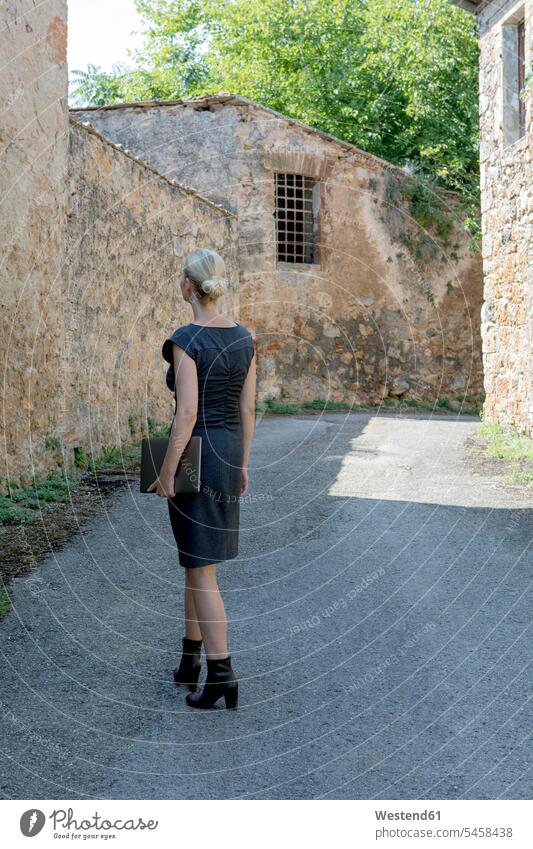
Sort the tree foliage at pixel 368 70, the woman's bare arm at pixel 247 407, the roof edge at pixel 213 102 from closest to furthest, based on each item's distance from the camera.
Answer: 1. the woman's bare arm at pixel 247 407
2. the roof edge at pixel 213 102
3. the tree foliage at pixel 368 70

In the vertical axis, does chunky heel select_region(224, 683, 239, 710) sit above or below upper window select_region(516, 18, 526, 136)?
below

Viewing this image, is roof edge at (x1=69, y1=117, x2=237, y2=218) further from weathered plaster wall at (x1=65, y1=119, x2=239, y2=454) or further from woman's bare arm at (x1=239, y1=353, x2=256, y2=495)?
woman's bare arm at (x1=239, y1=353, x2=256, y2=495)

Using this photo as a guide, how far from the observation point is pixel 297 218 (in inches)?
629

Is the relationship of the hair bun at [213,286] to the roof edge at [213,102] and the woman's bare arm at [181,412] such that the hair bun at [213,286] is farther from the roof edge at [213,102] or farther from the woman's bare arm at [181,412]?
the roof edge at [213,102]

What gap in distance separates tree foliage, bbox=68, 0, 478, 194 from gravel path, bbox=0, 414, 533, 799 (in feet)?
38.2

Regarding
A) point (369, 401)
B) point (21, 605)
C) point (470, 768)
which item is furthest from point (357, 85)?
point (470, 768)

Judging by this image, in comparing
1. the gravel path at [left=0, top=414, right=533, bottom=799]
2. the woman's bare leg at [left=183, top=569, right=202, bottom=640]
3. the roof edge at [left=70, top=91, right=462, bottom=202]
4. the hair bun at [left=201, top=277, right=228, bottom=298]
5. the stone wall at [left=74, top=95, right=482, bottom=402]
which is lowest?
the gravel path at [left=0, top=414, right=533, bottom=799]

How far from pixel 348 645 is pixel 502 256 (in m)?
7.77

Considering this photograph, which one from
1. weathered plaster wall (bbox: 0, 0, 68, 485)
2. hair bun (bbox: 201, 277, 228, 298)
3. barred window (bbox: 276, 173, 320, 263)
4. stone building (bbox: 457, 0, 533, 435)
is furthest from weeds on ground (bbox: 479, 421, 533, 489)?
barred window (bbox: 276, 173, 320, 263)

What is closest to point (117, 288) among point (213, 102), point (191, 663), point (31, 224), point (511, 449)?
point (31, 224)

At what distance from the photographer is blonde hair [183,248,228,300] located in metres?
3.23

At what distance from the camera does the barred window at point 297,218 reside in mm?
15625

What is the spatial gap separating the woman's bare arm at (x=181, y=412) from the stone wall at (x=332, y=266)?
474 inches

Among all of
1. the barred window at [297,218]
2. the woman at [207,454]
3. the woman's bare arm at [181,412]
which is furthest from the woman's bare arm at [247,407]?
the barred window at [297,218]
